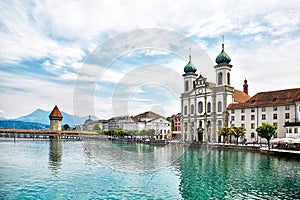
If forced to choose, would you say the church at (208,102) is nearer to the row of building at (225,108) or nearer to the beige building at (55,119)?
the row of building at (225,108)

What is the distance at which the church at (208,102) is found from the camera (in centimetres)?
6125

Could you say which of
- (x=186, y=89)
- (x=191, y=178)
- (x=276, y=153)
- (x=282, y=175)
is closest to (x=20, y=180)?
(x=191, y=178)

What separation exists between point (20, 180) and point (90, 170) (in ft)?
20.8

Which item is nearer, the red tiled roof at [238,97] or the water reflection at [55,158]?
the water reflection at [55,158]

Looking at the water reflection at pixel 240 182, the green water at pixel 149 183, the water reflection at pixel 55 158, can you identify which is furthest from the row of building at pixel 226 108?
the water reflection at pixel 55 158

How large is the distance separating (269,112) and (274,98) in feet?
9.53

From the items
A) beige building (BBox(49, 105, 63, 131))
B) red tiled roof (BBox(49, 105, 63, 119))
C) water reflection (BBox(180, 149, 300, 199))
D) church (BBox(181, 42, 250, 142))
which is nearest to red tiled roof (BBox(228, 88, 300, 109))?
church (BBox(181, 42, 250, 142))

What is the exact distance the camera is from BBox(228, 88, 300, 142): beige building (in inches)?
1889

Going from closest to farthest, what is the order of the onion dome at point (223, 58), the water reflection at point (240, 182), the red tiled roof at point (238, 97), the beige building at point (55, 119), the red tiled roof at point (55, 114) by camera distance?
the water reflection at point (240, 182) < the onion dome at point (223, 58) < the red tiled roof at point (238, 97) < the red tiled roof at point (55, 114) < the beige building at point (55, 119)

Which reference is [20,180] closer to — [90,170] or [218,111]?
[90,170]

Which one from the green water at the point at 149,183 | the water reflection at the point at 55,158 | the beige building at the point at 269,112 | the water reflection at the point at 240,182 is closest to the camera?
the green water at the point at 149,183

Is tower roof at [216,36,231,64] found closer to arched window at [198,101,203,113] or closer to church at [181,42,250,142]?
church at [181,42,250,142]

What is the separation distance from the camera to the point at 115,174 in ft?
73.9

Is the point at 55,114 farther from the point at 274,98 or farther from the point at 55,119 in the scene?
the point at 274,98
